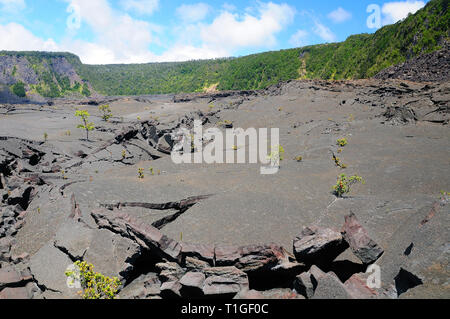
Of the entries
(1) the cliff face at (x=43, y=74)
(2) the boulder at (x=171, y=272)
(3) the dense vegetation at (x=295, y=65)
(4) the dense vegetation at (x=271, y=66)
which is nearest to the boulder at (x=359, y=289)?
(2) the boulder at (x=171, y=272)

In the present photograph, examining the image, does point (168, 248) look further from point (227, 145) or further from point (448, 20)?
point (448, 20)

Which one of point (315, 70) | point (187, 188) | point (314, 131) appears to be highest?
point (315, 70)

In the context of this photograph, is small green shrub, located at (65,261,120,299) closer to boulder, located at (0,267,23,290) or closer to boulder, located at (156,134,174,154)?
boulder, located at (0,267,23,290)

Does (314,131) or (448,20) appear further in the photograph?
(448,20)

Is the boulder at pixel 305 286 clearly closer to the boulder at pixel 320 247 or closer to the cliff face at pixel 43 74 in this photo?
the boulder at pixel 320 247

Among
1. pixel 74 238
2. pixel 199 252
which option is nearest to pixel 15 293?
pixel 74 238

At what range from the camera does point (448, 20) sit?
113 ft

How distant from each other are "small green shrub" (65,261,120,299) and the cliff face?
10981cm

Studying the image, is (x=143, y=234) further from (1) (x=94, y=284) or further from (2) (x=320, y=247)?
(2) (x=320, y=247)

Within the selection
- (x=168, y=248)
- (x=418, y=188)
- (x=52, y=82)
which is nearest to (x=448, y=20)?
(x=418, y=188)

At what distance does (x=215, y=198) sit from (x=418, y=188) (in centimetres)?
796

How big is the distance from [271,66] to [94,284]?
9337 cm

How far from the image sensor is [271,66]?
90.6 metres

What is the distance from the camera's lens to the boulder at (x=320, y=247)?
19.5 feet
